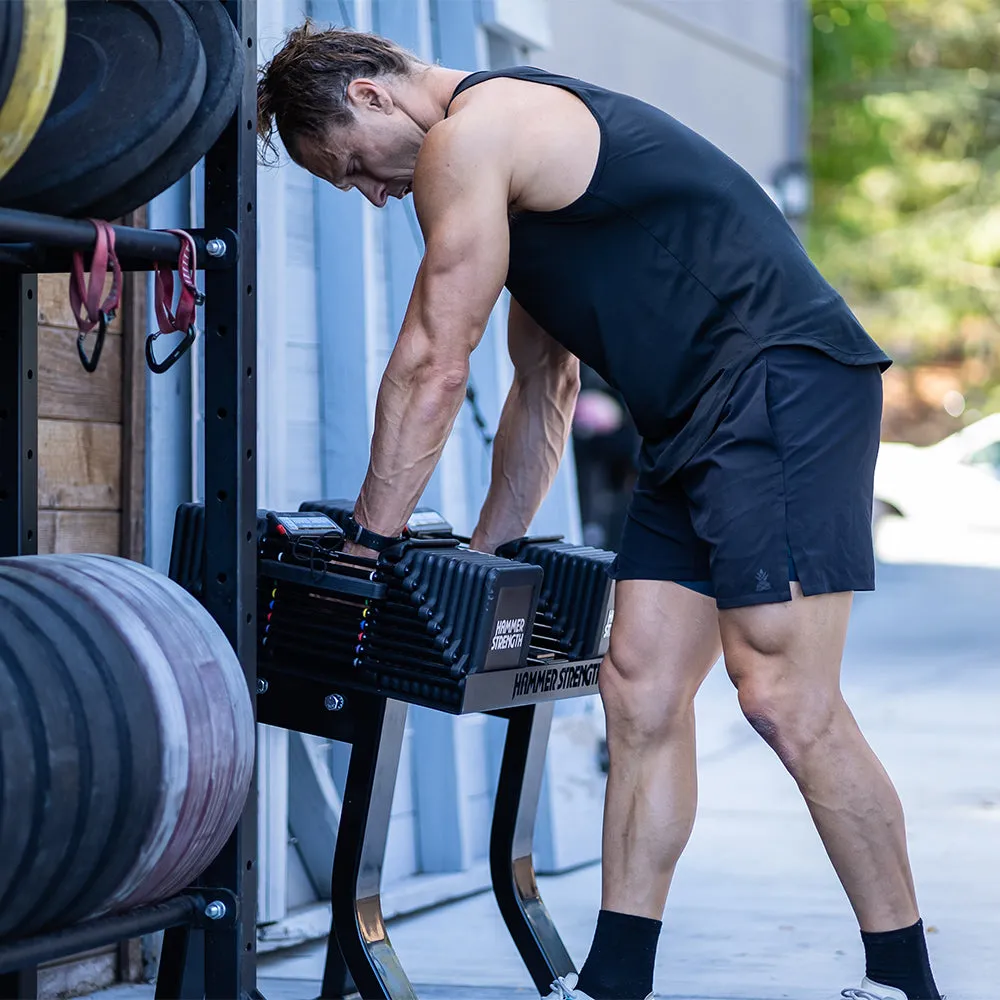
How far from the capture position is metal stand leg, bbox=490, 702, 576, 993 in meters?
3.08

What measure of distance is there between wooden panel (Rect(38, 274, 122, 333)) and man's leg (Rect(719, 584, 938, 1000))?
1.43 metres

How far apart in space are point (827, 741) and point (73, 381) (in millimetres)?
1630

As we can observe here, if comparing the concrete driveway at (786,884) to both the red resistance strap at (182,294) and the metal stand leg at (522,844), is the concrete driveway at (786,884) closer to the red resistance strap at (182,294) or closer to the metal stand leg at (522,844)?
the metal stand leg at (522,844)

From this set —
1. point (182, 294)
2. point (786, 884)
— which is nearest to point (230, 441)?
point (182, 294)

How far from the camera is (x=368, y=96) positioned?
8.77 ft

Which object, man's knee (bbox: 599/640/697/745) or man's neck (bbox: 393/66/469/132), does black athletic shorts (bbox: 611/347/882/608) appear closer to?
man's knee (bbox: 599/640/697/745)

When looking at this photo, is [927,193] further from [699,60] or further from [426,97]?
[426,97]

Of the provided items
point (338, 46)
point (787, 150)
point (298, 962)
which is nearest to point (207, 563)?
point (338, 46)

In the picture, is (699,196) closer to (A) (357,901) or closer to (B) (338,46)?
(B) (338,46)

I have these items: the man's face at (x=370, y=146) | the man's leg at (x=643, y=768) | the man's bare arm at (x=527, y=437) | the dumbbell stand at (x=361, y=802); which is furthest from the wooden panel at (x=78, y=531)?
the man's leg at (x=643, y=768)

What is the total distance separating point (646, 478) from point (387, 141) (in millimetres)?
720

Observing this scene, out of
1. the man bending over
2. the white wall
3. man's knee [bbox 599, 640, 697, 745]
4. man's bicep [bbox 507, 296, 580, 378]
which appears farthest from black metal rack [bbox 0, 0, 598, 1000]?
the white wall

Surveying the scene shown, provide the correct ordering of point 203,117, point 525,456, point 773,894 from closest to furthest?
point 203,117 → point 525,456 → point 773,894

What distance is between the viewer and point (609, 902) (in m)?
2.74
